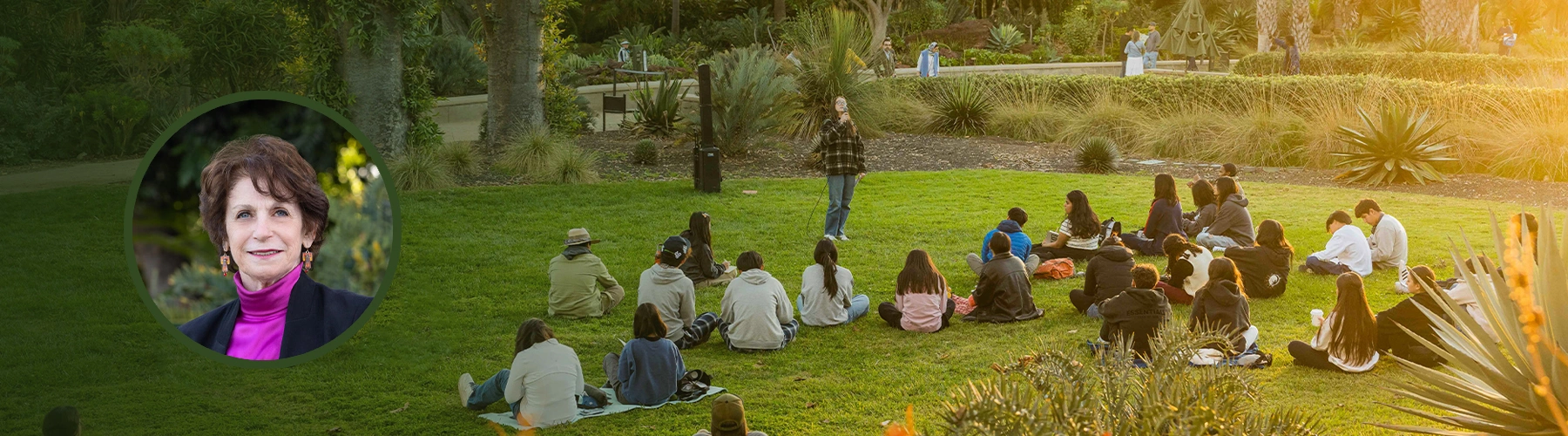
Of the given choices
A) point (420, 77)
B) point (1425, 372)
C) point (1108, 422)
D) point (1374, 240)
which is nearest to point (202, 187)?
point (1108, 422)

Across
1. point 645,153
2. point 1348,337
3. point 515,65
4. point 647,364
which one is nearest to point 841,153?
point 647,364

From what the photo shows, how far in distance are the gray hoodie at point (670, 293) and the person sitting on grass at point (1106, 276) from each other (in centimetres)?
307

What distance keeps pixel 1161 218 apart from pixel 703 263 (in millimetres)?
4463

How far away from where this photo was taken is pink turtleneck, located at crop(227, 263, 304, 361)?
2.69m

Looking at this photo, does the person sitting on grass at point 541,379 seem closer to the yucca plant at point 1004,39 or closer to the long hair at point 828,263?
the long hair at point 828,263

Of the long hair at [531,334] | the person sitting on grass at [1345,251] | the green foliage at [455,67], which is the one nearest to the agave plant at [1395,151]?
the person sitting on grass at [1345,251]

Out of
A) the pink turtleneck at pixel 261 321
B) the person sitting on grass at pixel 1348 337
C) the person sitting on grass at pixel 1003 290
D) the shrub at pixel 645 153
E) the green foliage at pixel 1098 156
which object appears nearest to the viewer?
the pink turtleneck at pixel 261 321

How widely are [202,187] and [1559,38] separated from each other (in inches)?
1913

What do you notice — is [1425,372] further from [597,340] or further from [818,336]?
[597,340]

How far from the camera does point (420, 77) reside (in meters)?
16.6

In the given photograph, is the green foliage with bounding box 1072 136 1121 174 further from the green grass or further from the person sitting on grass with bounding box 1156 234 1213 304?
the person sitting on grass with bounding box 1156 234 1213 304

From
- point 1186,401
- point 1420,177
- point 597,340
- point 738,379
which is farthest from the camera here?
point 1420,177

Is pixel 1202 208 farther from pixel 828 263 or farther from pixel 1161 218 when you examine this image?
pixel 828 263

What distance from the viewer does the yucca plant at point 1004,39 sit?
3975 cm
